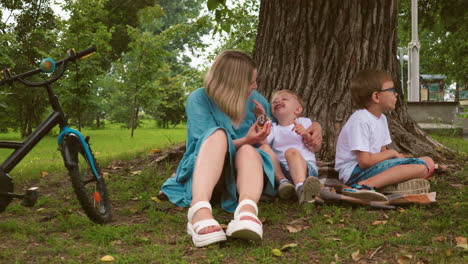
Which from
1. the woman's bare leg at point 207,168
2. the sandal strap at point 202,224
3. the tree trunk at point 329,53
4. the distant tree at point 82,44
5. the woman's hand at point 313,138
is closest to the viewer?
the sandal strap at point 202,224

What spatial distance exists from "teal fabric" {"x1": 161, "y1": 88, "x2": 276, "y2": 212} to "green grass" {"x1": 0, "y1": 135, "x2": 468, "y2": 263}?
0.11 m

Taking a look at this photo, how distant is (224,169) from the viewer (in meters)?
3.49

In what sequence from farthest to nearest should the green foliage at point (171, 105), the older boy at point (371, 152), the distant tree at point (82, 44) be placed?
the green foliage at point (171, 105) < the distant tree at point (82, 44) < the older boy at point (371, 152)

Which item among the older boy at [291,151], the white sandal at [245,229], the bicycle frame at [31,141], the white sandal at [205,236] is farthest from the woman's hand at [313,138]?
the bicycle frame at [31,141]

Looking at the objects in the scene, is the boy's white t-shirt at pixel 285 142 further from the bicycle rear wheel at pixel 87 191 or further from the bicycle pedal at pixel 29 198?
the bicycle pedal at pixel 29 198

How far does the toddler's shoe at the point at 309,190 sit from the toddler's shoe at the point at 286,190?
0.11 metres

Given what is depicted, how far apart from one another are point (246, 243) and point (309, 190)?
2.66 feet

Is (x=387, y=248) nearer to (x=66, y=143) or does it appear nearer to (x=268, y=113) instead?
(x=268, y=113)

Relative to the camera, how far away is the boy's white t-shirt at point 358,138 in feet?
12.6

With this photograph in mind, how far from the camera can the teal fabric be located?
3.48 m

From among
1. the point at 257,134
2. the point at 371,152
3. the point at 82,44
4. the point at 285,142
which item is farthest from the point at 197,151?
the point at 82,44

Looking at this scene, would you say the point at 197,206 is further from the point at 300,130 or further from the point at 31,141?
the point at 300,130

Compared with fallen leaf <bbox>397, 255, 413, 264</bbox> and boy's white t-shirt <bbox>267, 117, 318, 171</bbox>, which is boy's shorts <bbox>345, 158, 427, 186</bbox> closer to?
boy's white t-shirt <bbox>267, 117, 318, 171</bbox>

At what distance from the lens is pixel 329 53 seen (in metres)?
4.83
